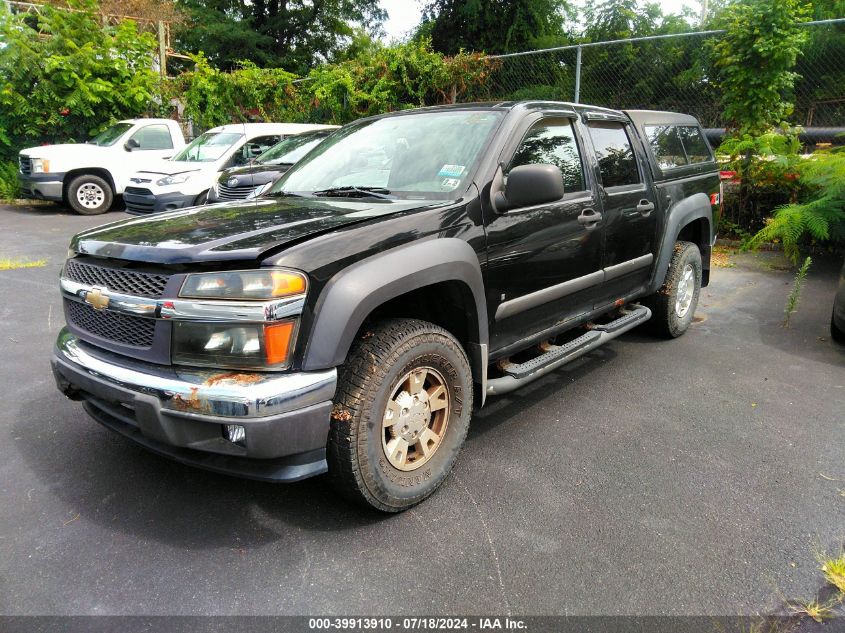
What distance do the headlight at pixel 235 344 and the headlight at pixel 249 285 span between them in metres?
0.11

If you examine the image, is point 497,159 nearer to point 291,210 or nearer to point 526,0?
point 291,210

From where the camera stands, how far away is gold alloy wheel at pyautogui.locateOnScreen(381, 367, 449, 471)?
2.67 meters

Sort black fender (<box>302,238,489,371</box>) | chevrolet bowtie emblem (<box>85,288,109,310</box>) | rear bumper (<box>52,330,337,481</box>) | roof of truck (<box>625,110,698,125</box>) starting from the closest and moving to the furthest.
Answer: rear bumper (<box>52,330,337,481</box>) → black fender (<box>302,238,489,371</box>) → chevrolet bowtie emblem (<box>85,288,109,310</box>) → roof of truck (<box>625,110,698,125</box>)

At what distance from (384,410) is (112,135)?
12927mm

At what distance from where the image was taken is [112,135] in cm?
1288

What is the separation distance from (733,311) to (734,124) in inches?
162

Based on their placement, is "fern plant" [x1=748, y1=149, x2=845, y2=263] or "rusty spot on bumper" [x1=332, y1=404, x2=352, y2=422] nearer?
"rusty spot on bumper" [x1=332, y1=404, x2=352, y2=422]

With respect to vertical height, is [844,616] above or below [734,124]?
below

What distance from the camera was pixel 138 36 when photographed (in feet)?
50.4

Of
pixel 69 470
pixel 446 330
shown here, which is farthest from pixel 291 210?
pixel 69 470

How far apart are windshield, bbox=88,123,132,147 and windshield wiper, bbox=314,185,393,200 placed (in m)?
11.3

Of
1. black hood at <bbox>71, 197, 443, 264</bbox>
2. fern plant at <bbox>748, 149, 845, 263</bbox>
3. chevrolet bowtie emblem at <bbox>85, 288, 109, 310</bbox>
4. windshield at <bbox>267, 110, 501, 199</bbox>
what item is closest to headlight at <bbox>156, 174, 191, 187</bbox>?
windshield at <bbox>267, 110, 501, 199</bbox>

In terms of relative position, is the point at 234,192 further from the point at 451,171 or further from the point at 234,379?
the point at 234,379

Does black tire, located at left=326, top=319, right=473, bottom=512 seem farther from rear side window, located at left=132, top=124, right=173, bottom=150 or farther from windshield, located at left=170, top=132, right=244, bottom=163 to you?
rear side window, located at left=132, top=124, right=173, bottom=150
